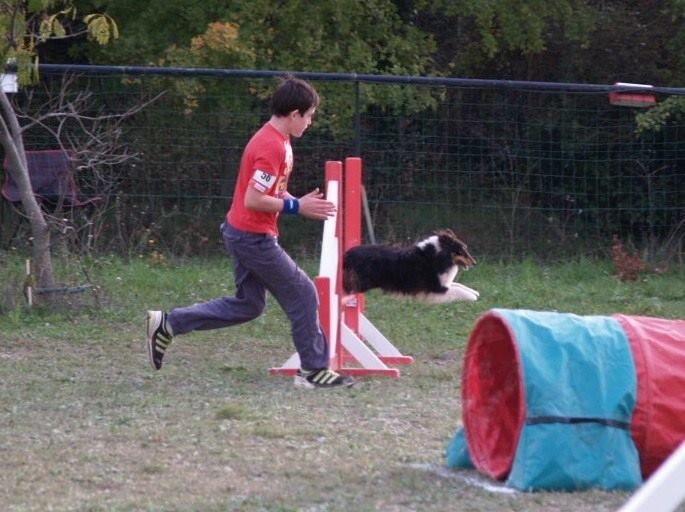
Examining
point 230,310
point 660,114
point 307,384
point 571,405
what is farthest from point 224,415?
point 660,114

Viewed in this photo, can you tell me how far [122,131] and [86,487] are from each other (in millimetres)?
A: 7131

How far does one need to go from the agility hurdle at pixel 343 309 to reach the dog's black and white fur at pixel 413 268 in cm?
24

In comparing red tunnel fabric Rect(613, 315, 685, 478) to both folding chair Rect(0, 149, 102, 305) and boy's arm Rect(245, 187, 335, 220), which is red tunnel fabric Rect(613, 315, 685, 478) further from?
folding chair Rect(0, 149, 102, 305)

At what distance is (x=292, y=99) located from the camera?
660 cm

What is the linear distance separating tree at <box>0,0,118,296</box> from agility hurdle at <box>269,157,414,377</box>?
7.97 feet

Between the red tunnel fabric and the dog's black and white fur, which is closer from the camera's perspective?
the red tunnel fabric

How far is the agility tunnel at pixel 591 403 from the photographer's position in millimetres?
4578

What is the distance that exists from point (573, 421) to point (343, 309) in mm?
3352

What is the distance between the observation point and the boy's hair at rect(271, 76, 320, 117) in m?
6.60

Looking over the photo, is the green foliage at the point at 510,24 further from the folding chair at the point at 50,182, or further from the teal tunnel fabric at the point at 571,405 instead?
the teal tunnel fabric at the point at 571,405

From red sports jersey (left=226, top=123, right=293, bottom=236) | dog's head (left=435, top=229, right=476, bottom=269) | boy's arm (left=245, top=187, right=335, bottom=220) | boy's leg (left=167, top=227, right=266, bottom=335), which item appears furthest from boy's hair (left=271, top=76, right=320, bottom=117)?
dog's head (left=435, top=229, right=476, bottom=269)

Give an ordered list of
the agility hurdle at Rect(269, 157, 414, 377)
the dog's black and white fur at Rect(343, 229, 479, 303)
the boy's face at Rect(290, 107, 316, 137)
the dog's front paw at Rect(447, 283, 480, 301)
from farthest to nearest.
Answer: the dog's front paw at Rect(447, 283, 480, 301), the dog's black and white fur at Rect(343, 229, 479, 303), the agility hurdle at Rect(269, 157, 414, 377), the boy's face at Rect(290, 107, 316, 137)

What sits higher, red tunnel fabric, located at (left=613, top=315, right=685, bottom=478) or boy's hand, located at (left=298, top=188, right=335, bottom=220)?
boy's hand, located at (left=298, top=188, right=335, bottom=220)

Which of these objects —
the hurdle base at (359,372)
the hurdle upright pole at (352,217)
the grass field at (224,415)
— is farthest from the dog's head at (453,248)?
the hurdle base at (359,372)
